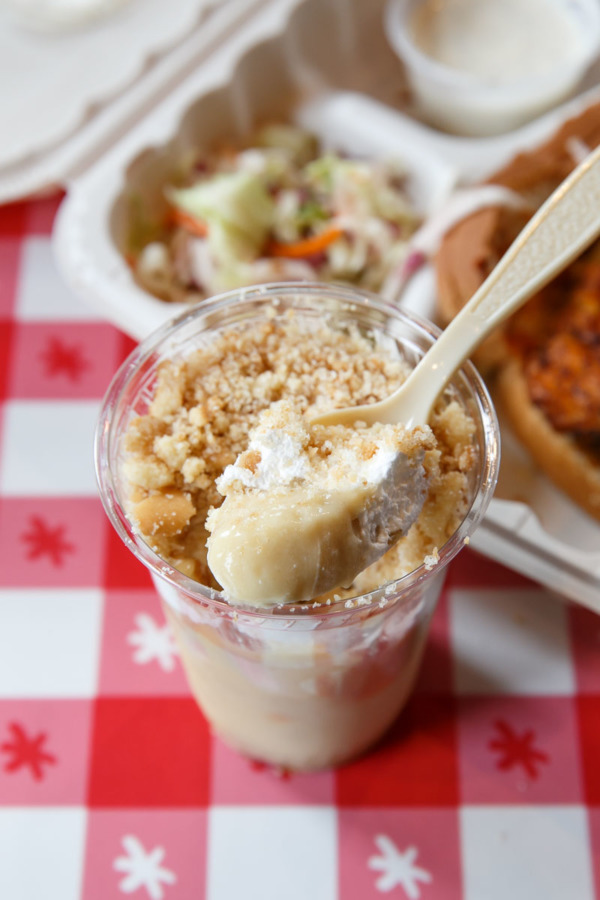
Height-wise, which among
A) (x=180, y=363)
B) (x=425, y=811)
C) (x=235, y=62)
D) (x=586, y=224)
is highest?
(x=235, y=62)

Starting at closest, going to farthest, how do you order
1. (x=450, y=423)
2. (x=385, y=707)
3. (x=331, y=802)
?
(x=450, y=423)
(x=385, y=707)
(x=331, y=802)

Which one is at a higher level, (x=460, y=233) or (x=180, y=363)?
(x=460, y=233)

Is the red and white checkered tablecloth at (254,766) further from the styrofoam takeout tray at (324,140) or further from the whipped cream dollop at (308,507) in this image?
the whipped cream dollop at (308,507)

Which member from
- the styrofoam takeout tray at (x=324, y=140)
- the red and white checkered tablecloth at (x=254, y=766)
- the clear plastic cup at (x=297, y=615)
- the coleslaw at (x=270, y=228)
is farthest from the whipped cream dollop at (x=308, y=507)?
the coleslaw at (x=270, y=228)

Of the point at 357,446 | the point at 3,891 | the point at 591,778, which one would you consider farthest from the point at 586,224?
the point at 3,891

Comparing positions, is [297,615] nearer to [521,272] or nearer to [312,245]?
[521,272]

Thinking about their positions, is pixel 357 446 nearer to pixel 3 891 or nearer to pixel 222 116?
pixel 3 891

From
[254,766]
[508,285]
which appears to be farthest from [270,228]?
[254,766]
